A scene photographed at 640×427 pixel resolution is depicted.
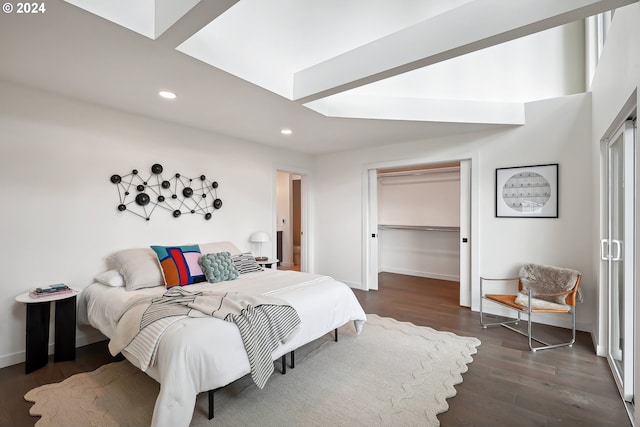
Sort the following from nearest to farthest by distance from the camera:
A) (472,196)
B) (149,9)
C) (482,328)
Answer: (149,9) < (482,328) < (472,196)

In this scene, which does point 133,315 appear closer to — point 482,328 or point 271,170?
point 271,170

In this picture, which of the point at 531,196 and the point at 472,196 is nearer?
the point at 531,196

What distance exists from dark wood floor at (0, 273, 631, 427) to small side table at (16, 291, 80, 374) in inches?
3.5

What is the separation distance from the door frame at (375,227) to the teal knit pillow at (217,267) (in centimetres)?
253

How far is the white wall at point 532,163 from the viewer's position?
3.40 m

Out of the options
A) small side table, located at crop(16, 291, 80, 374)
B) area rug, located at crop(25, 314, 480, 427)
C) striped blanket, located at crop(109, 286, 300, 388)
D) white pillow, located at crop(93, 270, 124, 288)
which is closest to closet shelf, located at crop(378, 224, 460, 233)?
area rug, located at crop(25, 314, 480, 427)

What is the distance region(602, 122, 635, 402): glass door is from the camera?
222 centimetres

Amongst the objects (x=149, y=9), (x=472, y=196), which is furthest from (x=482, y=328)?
(x=149, y=9)

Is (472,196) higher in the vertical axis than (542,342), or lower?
higher

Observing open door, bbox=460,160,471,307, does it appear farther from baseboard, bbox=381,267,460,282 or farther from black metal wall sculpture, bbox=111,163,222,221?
black metal wall sculpture, bbox=111,163,222,221

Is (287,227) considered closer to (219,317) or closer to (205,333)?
(219,317)

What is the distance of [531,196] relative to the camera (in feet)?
12.2

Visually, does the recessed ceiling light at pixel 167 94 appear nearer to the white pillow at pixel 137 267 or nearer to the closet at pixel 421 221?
the white pillow at pixel 137 267

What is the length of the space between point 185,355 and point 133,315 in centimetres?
75
